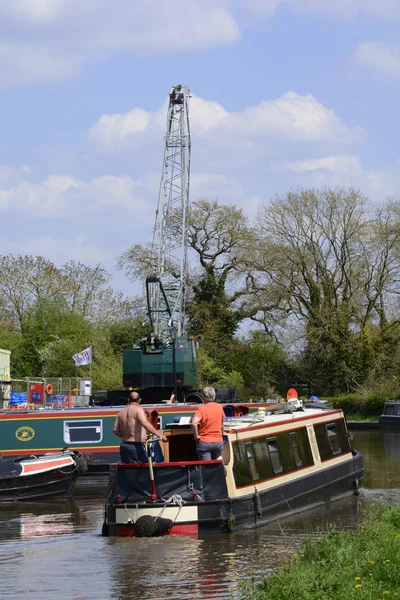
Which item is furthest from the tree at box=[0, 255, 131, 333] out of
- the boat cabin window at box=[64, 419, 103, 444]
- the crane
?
the boat cabin window at box=[64, 419, 103, 444]

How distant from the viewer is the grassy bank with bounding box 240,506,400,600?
26.3 ft

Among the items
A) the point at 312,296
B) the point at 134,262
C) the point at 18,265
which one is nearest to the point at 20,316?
Result: the point at 18,265

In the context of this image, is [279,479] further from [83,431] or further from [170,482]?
[83,431]

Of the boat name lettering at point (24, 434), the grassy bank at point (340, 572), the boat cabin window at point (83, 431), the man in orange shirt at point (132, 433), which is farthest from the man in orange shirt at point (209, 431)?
the boat name lettering at point (24, 434)

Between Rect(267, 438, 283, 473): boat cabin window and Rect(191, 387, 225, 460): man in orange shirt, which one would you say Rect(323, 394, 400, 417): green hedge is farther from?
Rect(191, 387, 225, 460): man in orange shirt

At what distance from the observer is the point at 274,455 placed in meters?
15.1

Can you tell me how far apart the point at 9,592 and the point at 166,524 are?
10.2ft

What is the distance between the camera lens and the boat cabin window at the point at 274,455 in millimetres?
14969

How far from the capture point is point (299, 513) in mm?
15367

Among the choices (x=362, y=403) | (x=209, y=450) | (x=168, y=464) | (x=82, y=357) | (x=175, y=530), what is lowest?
(x=175, y=530)

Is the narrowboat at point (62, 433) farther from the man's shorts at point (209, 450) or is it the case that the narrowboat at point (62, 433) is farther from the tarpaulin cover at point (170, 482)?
the tarpaulin cover at point (170, 482)

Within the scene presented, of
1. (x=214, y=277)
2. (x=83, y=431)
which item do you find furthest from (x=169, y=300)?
(x=83, y=431)

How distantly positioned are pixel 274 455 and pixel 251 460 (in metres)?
1.01

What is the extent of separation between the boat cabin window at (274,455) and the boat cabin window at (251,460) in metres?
0.73
